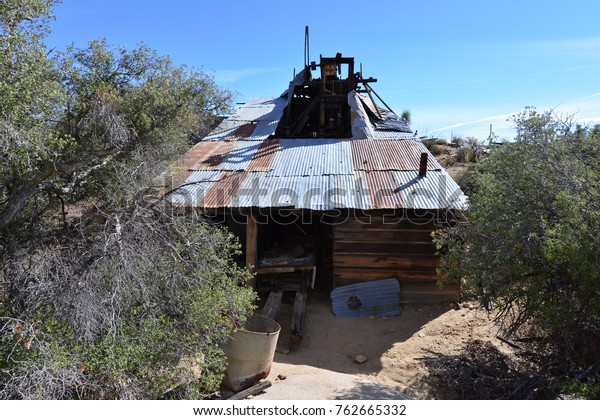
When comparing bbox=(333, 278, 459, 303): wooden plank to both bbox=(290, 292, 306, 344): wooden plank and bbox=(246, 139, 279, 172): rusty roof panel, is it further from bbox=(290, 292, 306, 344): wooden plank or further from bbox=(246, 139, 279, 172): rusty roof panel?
bbox=(246, 139, 279, 172): rusty roof panel

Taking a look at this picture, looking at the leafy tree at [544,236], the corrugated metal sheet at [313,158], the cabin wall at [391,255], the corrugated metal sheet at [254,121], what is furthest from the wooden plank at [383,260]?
the corrugated metal sheet at [254,121]

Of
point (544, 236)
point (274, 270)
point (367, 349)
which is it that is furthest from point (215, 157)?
point (544, 236)

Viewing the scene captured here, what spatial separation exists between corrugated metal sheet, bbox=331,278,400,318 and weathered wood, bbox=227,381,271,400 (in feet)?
11.0

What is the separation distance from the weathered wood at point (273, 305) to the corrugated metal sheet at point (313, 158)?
282 cm

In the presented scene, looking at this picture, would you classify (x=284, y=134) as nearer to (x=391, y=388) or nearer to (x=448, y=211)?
(x=448, y=211)

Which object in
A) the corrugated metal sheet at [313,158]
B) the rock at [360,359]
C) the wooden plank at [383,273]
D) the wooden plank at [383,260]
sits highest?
the corrugated metal sheet at [313,158]

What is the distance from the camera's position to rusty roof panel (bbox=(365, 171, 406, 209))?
8.43m

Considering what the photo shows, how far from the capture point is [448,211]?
27.7 feet

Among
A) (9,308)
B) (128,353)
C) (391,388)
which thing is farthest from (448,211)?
(9,308)

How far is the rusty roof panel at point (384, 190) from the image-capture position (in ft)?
27.7

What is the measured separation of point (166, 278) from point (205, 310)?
681mm

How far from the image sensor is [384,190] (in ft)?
29.5

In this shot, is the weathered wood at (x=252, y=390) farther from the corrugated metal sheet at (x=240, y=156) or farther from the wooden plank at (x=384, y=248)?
the corrugated metal sheet at (x=240, y=156)

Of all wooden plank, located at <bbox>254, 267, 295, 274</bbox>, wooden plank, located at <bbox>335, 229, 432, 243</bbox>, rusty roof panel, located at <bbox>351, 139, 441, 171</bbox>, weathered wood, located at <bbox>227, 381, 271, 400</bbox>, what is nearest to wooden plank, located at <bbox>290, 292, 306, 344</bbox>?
wooden plank, located at <bbox>254, 267, 295, 274</bbox>
